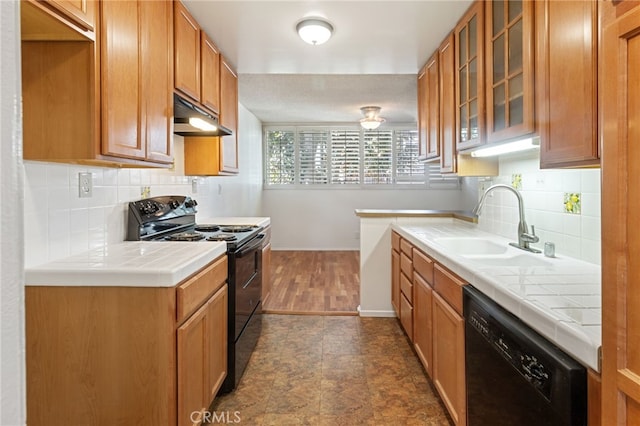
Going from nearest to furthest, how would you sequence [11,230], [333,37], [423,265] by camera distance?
[11,230]
[423,265]
[333,37]

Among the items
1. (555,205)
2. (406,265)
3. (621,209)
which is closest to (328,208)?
(406,265)

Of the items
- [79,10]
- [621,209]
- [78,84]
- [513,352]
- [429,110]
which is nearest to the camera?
[621,209]

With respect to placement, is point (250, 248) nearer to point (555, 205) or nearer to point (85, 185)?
point (85, 185)

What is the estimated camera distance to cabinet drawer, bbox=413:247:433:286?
2.06 metres

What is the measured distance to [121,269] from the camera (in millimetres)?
1328

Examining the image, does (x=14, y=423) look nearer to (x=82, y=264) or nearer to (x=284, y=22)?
(x=82, y=264)

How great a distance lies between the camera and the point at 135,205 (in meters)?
2.06

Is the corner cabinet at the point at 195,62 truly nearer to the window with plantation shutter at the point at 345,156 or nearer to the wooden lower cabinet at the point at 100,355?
the wooden lower cabinet at the point at 100,355

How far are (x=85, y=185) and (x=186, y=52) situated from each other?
100 centimetres

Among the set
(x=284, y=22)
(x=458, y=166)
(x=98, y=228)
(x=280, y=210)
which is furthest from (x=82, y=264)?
(x=280, y=210)

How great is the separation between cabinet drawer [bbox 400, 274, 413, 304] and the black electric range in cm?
112

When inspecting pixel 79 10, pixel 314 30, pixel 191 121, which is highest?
pixel 314 30

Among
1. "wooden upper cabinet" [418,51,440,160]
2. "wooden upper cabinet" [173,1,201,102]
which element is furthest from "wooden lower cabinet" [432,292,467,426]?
"wooden upper cabinet" [173,1,201,102]

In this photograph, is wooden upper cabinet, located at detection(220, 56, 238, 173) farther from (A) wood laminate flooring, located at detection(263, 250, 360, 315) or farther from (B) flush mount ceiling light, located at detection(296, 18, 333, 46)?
(A) wood laminate flooring, located at detection(263, 250, 360, 315)
